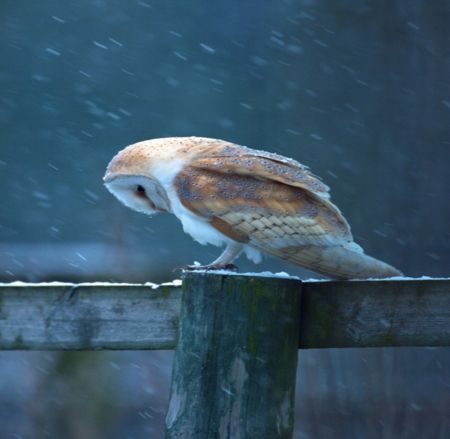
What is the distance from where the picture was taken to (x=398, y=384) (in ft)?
16.7

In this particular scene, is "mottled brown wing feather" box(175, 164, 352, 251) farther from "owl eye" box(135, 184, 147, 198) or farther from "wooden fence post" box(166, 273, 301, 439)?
"wooden fence post" box(166, 273, 301, 439)

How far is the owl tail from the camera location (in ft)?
7.97

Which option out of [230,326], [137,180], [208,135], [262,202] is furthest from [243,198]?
[208,135]

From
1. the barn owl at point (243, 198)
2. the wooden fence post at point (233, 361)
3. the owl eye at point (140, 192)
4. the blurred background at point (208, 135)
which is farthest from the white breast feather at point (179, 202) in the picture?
the blurred background at point (208, 135)

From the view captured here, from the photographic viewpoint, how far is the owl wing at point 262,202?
260 cm

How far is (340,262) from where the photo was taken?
249 cm

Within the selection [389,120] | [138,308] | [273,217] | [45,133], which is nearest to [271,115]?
[389,120]

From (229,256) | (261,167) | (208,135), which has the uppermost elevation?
(261,167)

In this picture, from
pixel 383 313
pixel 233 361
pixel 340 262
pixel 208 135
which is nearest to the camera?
pixel 233 361

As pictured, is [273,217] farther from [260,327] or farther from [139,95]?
[139,95]

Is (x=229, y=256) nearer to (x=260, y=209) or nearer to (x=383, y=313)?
(x=260, y=209)

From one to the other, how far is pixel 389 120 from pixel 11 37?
2.30m

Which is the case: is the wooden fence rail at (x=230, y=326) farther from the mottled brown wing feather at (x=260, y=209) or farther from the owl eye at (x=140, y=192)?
the owl eye at (x=140, y=192)

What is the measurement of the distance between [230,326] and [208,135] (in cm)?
379
